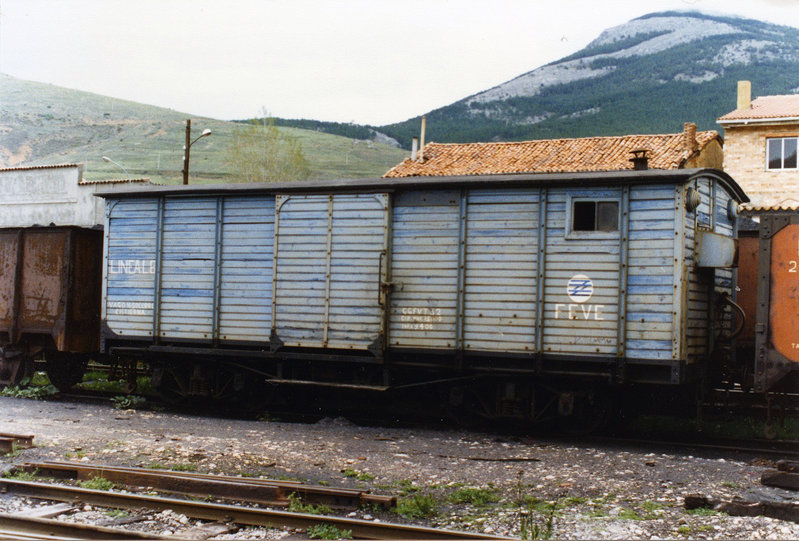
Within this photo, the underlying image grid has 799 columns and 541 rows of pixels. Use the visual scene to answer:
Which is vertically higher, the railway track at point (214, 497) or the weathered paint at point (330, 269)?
the weathered paint at point (330, 269)

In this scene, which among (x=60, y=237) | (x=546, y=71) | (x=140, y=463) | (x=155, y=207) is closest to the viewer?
(x=140, y=463)

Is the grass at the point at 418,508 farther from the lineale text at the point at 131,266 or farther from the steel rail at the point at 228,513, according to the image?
the lineale text at the point at 131,266

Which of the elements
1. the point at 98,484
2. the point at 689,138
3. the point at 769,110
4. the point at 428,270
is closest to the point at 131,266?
the point at 428,270

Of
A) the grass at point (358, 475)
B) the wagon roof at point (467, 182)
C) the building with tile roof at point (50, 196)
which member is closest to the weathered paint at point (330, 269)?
the wagon roof at point (467, 182)

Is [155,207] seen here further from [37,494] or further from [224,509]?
[224,509]

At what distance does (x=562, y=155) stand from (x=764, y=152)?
36.3ft

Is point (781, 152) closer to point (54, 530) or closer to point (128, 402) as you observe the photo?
point (128, 402)

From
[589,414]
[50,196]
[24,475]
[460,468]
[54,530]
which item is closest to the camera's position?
[54,530]

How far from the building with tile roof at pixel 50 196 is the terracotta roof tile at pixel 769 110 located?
26330 mm

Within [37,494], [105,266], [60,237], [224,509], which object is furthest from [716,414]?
[60,237]

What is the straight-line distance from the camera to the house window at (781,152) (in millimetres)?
34219

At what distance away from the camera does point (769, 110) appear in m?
35.6

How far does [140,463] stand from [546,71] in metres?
137

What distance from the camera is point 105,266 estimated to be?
549 inches
